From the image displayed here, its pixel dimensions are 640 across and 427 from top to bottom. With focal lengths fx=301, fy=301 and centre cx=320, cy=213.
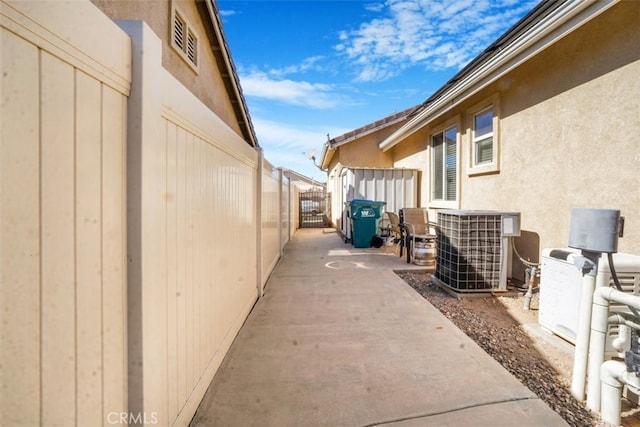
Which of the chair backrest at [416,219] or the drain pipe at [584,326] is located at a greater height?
the chair backrest at [416,219]

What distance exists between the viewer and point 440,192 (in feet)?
26.2

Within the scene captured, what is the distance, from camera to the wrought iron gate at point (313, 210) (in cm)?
1600

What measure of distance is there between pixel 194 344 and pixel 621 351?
2959mm

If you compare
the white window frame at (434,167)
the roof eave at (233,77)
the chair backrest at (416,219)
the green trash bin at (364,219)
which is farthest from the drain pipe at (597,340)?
the green trash bin at (364,219)

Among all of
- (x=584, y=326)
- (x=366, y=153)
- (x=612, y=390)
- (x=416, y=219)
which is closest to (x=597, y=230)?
(x=584, y=326)

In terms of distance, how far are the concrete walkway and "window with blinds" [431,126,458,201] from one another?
4198 millimetres

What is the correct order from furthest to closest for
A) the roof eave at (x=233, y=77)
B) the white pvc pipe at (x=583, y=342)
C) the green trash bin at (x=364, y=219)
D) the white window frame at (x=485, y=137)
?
the green trash bin at (x=364, y=219) → the white window frame at (x=485, y=137) → the roof eave at (x=233, y=77) → the white pvc pipe at (x=583, y=342)

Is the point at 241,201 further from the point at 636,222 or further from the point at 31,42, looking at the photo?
the point at 636,222

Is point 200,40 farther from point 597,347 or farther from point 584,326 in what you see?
point 597,347

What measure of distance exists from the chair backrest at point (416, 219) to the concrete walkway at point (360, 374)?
3027 mm

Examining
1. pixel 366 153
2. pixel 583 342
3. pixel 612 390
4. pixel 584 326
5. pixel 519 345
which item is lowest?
pixel 519 345

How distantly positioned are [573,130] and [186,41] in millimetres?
5211

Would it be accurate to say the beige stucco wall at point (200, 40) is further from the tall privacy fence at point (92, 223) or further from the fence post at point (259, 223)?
the tall privacy fence at point (92, 223)

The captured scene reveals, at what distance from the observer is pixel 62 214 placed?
0.92 meters
